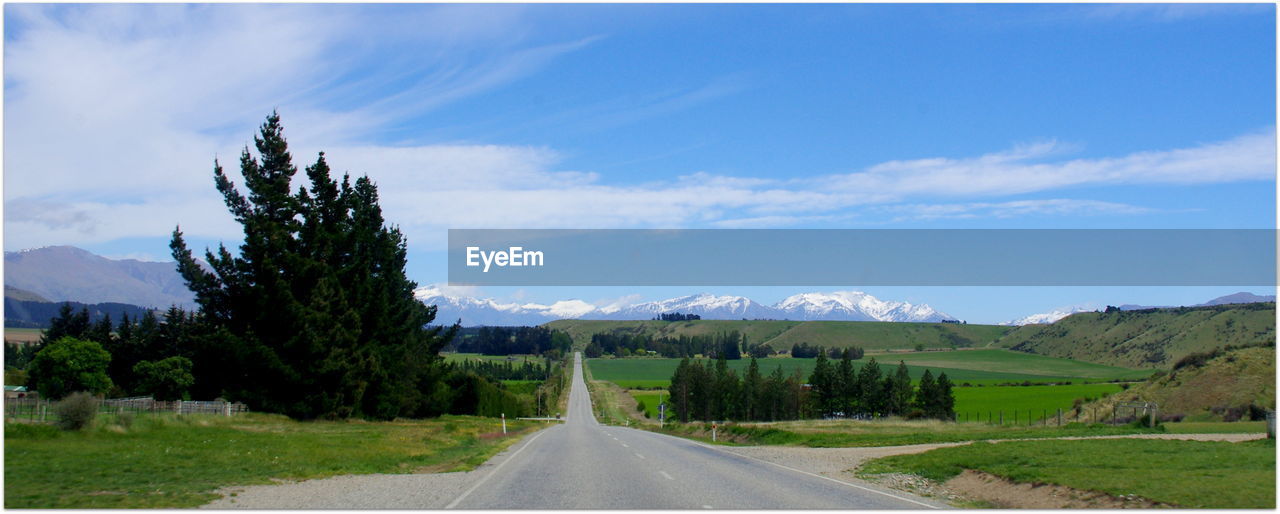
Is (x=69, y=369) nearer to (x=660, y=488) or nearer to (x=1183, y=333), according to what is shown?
(x=660, y=488)

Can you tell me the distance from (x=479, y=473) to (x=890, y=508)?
10.6 m

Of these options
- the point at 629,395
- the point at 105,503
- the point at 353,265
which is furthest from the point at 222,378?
the point at 629,395

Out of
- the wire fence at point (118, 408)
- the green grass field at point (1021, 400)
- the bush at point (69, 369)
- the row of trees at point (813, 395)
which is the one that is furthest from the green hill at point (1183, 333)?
the bush at point (69, 369)

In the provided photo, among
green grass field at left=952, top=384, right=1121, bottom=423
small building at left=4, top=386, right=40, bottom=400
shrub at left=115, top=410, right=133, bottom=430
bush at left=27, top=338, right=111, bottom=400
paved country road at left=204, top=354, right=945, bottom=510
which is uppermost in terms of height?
bush at left=27, top=338, right=111, bottom=400

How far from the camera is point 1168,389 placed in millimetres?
69625

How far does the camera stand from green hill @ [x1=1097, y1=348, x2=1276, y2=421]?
190 feet

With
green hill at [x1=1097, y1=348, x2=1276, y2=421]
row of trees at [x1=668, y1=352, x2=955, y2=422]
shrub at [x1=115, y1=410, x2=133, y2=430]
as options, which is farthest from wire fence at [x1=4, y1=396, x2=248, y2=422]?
row of trees at [x1=668, y1=352, x2=955, y2=422]

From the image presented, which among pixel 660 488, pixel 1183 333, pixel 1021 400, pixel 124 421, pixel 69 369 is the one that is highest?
pixel 1183 333

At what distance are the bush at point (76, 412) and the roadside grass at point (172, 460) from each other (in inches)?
14.9

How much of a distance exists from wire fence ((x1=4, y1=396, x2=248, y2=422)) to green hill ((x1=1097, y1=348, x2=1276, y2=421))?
56.8m

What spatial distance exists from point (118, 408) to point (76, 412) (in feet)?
28.9

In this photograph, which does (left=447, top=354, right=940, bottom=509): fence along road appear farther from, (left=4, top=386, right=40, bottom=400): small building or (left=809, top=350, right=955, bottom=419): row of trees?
(left=809, top=350, right=955, bottom=419): row of trees

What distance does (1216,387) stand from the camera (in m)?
63.1

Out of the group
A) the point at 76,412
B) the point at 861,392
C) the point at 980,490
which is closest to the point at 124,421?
the point at 76,412
